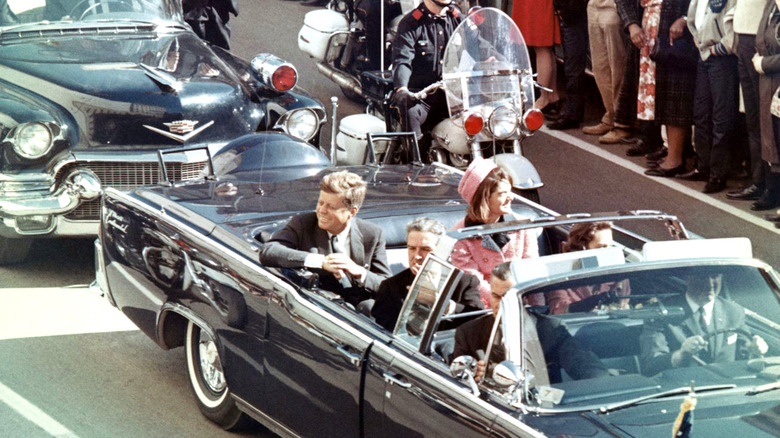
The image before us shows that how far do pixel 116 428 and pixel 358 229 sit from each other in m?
1.65

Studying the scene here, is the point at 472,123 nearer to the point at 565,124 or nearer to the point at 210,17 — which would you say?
the point at 565,124

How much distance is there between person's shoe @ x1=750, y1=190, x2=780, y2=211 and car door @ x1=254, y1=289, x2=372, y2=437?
593 cm

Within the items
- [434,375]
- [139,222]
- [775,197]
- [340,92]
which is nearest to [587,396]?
[434,375]

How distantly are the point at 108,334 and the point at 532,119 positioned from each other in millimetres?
3323

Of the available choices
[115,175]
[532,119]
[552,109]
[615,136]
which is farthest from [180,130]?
[552,109]

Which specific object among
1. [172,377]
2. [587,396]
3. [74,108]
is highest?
[74,108]

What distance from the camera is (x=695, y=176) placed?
11.4m

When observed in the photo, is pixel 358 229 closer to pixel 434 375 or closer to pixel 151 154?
pixel 434 375

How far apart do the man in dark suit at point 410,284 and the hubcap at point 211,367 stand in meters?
1.22

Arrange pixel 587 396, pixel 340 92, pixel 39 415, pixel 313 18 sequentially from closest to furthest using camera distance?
pixel 587 396 → pixel 39 415 → pixel 313 18 → pixel 340 92

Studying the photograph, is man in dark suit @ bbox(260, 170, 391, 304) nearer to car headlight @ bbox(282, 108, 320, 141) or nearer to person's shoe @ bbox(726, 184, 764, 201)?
car headlight @ bbox(282, 108, 320, 141)

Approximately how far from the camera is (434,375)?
4.72 m

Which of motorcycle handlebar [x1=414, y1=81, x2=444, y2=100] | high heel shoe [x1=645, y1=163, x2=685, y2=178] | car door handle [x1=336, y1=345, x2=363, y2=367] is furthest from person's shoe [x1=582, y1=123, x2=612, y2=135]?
car door handle [x1=336, y1=345, x2=363, y2=367]

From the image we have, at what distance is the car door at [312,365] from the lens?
16.8 ft
